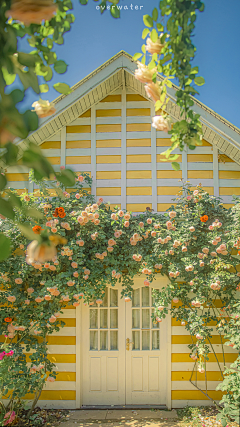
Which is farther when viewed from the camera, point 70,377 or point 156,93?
point 70,377

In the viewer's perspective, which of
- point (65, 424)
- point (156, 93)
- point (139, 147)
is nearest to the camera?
point (156, 93)

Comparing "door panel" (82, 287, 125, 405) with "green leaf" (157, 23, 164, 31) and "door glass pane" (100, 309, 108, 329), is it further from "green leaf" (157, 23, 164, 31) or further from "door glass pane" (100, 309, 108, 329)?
"green leaf" (157, 23, 164, 31)

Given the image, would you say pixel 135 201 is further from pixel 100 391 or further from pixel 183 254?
pixel 100 391

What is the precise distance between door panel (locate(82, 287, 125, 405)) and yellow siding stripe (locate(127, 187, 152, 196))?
1.58 metres

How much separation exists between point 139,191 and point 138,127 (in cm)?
109

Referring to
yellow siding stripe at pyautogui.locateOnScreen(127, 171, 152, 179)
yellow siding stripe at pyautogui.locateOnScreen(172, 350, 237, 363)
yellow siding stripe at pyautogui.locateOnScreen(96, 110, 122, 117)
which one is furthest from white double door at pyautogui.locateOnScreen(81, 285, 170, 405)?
yellow siding stripe at pyautogui.locateOnScreen(96, 110, 122, 117)

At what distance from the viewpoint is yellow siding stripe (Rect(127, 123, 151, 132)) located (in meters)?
4.80

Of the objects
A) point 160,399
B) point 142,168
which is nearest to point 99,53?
point 142,168

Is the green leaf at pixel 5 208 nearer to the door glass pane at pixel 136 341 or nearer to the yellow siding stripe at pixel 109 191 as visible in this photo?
the yellow siding stripe at pixel 109 191

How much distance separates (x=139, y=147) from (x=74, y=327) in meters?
3.11

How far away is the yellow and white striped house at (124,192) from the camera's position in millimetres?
4426

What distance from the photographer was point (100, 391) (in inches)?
179

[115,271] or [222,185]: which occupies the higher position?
[222,185]

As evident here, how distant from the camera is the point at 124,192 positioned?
4672 millimetres
